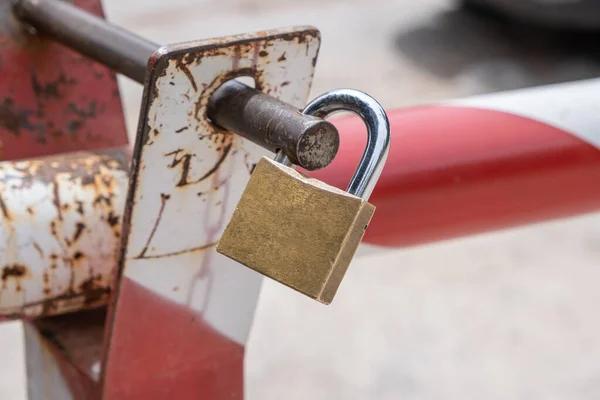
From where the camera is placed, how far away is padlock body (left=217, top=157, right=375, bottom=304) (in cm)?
44

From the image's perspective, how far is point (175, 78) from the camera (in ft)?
1.69

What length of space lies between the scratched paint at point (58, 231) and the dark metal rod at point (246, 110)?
3.3 inches

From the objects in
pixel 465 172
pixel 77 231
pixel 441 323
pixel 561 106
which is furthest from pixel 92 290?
pixel 441 323

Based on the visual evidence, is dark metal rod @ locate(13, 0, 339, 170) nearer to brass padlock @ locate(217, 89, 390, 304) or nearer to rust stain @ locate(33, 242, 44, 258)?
brass padlock @ locate(217, 89, 390, 304)

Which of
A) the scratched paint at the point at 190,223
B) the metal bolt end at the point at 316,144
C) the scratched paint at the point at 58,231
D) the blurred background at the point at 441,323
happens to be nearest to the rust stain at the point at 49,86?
the scratched paint at the point at 58,231

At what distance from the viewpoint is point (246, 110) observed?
53 centimetres

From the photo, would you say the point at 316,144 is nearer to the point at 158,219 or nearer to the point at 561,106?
the point at 158,219

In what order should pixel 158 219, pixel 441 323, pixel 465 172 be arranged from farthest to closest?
pixel 441 323 → pixel 465 172 → pixel 158 219

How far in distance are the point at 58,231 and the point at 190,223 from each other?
9cm

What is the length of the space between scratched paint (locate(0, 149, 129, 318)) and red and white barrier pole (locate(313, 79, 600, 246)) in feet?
0.57

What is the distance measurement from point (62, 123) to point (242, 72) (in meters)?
0.34

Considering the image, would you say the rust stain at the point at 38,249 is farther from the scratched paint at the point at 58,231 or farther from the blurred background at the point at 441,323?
the blurred background at the point at 441,323

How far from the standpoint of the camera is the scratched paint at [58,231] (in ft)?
1.94

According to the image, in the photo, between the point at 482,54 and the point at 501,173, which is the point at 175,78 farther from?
the point at 482,54
